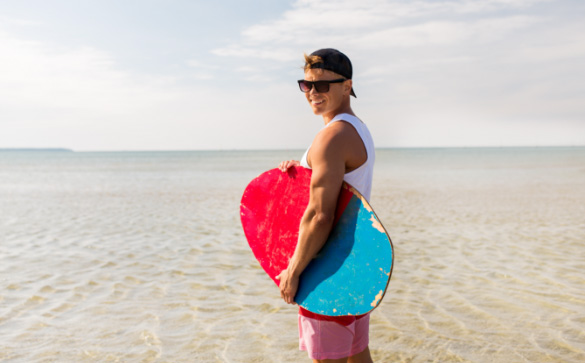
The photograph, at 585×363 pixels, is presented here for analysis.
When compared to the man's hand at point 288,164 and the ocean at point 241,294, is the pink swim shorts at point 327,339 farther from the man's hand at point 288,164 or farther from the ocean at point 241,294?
the ocean at point 241,294

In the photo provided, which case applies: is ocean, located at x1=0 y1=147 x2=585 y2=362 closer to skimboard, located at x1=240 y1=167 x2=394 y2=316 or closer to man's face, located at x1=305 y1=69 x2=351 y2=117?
skimboard, located at x1=240 y1=167 x2=394 y2=316

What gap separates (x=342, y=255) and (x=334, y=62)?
2.85 ft

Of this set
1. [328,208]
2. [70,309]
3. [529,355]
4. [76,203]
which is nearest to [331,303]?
[328,208]

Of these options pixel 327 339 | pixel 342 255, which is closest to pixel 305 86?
pixel 342 255

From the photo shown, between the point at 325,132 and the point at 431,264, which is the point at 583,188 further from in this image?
the point at 325,132

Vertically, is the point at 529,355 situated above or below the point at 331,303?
below

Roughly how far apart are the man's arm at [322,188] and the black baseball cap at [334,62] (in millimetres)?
308

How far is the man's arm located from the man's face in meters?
0.21

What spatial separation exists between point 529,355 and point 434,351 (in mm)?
702

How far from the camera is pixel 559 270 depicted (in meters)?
6.08

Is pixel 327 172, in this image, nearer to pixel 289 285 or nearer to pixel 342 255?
pixel 342 255

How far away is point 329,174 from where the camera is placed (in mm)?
2041

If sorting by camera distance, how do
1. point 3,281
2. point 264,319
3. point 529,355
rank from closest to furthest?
point 529,355
point 264,319
point 3,281

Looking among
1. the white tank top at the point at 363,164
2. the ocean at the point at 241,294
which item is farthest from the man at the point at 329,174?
the ocean at the point at 241,294
